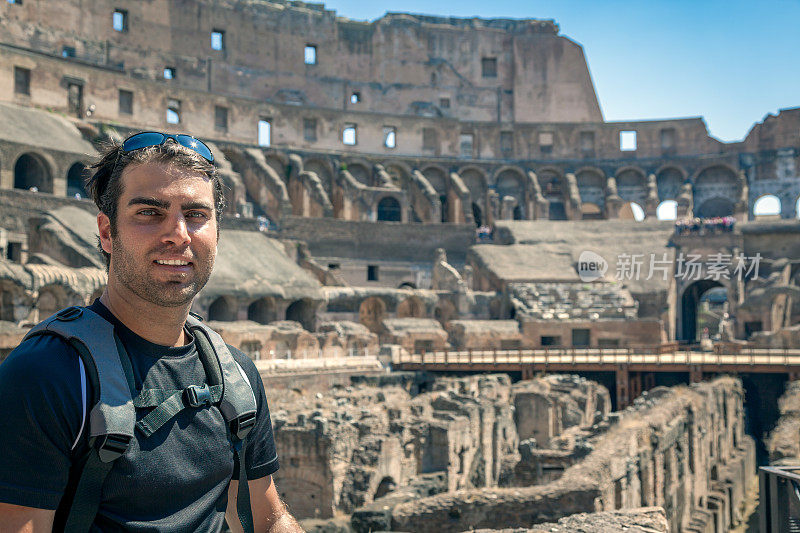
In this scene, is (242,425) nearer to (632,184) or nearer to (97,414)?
(97,414)

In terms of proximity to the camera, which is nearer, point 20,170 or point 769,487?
point 769,487

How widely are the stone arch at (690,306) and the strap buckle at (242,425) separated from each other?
45.1 metres

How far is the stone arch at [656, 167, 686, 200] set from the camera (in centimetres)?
5472

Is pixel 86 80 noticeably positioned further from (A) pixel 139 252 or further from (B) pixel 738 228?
(A) pixel 139 252

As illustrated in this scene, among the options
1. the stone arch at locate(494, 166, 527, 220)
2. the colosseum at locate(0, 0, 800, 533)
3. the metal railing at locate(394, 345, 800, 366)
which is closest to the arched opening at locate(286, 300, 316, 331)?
the colosseum at locate(0, 0, 800, 533)

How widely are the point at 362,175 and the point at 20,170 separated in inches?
859

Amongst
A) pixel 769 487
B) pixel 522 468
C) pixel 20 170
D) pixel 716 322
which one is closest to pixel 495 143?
pixel 716 322

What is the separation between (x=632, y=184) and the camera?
5553cm

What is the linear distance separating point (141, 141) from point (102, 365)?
2.70 ft

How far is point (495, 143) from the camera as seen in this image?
184 ft

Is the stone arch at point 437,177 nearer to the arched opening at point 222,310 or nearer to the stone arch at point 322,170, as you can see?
the stone arch at point 322,170

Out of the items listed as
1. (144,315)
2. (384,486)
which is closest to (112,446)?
(144,315)

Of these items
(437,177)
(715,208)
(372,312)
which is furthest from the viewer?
(437,177)

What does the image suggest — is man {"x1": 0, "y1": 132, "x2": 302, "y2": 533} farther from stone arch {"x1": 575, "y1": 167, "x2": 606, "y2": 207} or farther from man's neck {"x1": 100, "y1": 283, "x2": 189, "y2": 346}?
stone arch {"x1": 575, "y1": 167, "x2": 606, "y2": 207}
